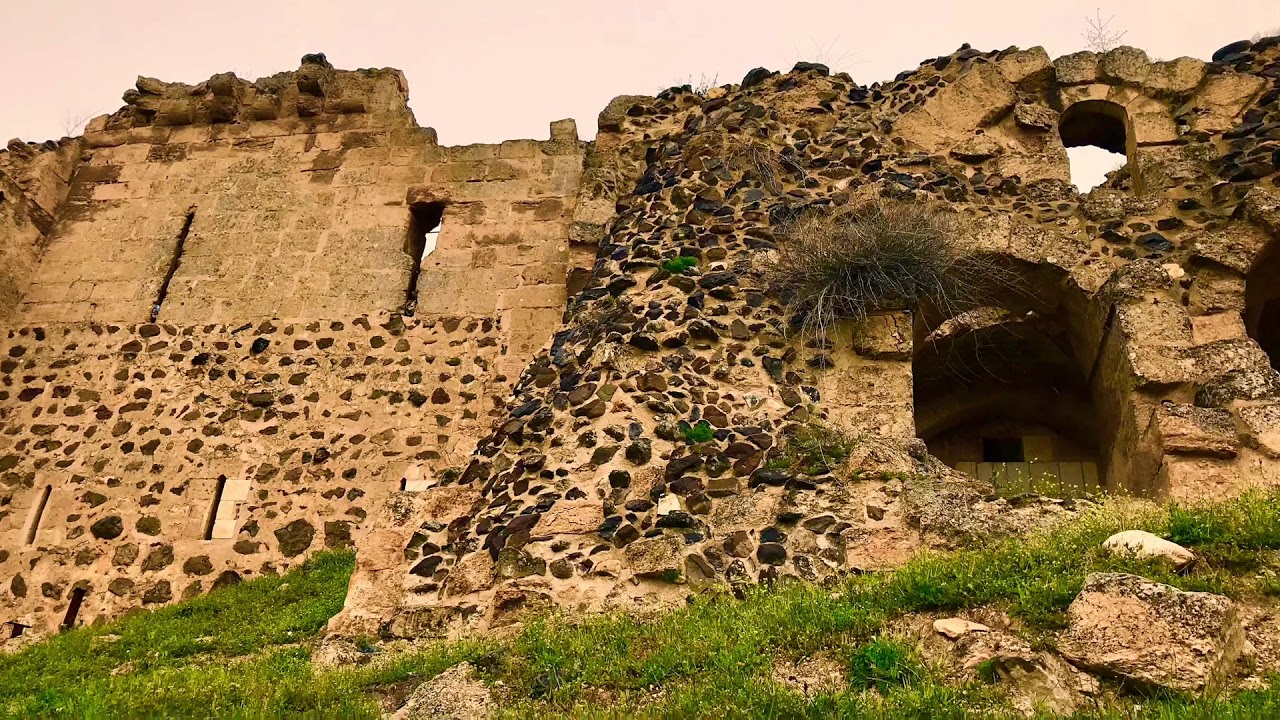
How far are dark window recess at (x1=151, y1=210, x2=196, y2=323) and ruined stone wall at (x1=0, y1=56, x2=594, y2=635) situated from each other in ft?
0.08

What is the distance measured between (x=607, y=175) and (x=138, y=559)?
192 inches

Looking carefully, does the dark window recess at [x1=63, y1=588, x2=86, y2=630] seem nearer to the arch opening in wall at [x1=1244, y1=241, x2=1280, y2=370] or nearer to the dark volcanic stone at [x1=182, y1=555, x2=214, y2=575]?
the dark volcanic stone at [x1=182, y1=555, x2=214, y2=575]

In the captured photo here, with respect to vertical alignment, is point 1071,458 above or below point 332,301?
below

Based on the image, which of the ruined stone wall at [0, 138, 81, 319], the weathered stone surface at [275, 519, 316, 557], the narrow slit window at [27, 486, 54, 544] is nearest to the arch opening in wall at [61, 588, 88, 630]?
the narrow slit window at [27, 486, 54, 544]

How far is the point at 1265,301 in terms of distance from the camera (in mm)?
8172

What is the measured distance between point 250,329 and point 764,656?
6.77 meters

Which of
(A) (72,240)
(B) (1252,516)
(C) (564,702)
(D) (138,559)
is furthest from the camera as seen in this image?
(A) (72,240)

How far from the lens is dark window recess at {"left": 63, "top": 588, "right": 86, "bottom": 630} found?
8.61m

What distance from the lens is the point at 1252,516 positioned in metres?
5.19

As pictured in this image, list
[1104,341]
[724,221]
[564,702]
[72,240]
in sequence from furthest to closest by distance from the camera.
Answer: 1. [72,240]
2. [724,221]
3. [1104,341]
4. [564,702]

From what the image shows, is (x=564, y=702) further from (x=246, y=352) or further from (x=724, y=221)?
(x=246, y=352)

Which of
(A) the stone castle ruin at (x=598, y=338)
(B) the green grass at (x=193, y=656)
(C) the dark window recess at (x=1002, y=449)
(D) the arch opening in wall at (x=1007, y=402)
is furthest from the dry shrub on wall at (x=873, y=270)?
(B) the green grass at (x=193, y=656)

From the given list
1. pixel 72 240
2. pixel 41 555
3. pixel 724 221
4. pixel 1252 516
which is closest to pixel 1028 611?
pixel 1252 516

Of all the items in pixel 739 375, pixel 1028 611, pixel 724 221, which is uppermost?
pixel 724 221
